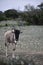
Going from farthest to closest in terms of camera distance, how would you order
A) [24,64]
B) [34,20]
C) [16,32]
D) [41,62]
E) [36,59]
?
[34,20] < [16,32] < [36,59] < [41,62] < [24,64]

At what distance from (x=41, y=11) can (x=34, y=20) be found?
10.3 feet

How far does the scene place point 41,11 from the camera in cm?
2898

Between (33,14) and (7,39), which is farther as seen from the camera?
(33,14)

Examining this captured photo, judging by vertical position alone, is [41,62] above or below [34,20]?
above

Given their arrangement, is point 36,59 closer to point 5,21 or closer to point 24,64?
point 24,64

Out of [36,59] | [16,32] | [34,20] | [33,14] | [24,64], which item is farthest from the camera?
[33,14]

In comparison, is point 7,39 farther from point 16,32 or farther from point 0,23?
point 0,23

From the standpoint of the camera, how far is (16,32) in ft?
26.2

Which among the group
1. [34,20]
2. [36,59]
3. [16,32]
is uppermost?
[16,32]

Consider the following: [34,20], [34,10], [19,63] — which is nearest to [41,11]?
[34,10]

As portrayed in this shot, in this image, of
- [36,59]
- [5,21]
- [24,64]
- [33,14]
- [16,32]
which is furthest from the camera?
[33,14]

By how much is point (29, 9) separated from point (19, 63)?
22791mm

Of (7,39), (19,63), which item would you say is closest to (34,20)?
(7,39)

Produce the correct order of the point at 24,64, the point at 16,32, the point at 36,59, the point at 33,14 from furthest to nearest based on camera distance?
1. the point at 33,14
2. the point at 16,32
3. the point at 36,59
4. the point at 24,64
